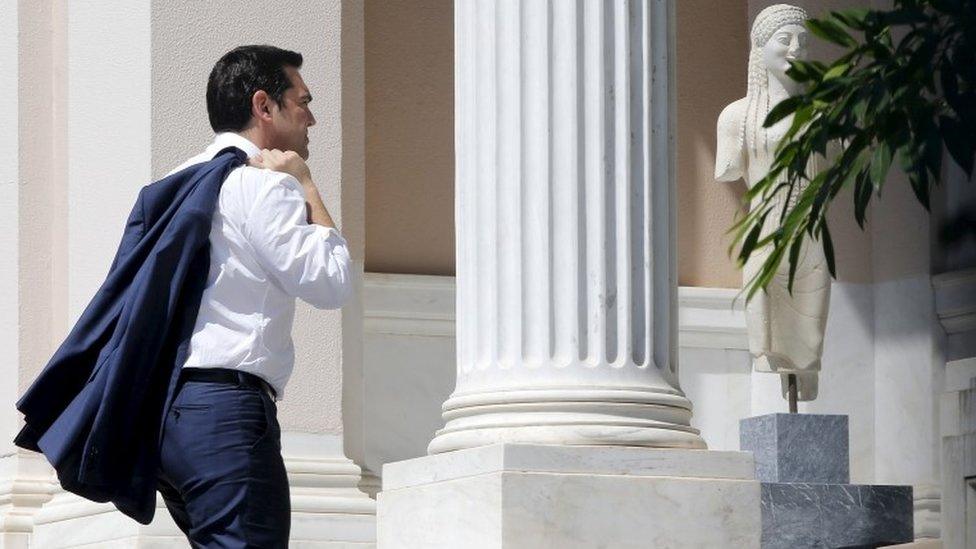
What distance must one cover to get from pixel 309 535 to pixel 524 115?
2655 millimetres

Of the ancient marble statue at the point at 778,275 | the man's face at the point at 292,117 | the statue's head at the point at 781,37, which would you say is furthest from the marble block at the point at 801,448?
the man's face at the point at 292,117

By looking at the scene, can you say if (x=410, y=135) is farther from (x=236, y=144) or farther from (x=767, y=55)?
(x=236, y=144)

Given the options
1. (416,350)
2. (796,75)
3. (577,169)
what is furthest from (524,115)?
(416,350)

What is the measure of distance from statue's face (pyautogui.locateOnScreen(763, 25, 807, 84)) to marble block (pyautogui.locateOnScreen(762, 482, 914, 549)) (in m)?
1.95

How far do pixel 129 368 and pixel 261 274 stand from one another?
38 cm

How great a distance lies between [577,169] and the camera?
21.0 feet

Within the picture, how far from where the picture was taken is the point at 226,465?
484cm

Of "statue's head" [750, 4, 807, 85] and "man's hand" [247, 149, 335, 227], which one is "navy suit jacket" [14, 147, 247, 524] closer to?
"man's hand" [247, 149, 335, 227]

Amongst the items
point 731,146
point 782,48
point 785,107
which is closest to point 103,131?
point 731,146

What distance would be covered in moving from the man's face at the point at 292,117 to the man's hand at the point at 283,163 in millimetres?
84

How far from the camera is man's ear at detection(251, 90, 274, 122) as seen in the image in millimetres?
5246

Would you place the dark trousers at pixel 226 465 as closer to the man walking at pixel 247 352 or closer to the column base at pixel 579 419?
the man walking at pixel 247 352

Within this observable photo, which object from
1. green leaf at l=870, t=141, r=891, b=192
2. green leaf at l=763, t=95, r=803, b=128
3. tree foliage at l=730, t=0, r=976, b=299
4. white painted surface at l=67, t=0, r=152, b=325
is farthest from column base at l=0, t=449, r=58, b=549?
green leaf at l=870, t=141, r=891, b=192

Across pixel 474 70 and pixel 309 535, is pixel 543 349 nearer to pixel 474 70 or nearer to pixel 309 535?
pixel 474 70
